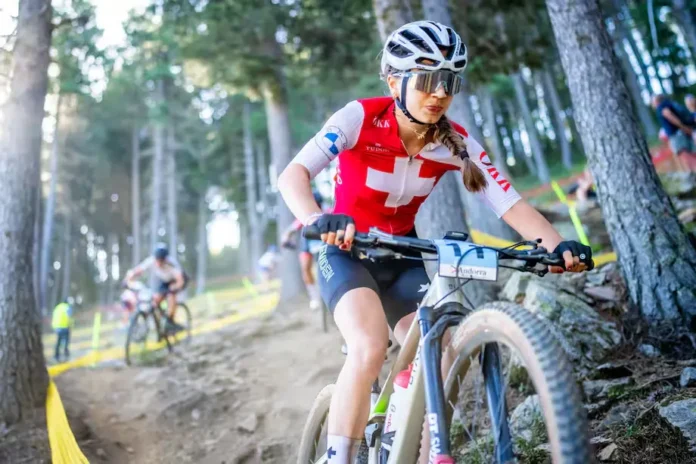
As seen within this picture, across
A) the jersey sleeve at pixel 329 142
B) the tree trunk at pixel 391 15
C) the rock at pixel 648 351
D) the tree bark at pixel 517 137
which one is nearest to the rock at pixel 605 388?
the rock at pixel 648 351

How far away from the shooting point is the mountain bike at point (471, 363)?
172 cm

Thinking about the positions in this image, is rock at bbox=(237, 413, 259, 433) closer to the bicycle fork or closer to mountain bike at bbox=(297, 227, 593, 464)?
mountain bike at bbox=(297, 227, 593, 464)

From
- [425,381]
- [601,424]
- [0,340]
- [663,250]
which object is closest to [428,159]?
[425,381]

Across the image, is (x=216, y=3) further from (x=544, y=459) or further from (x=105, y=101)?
(x=105, y=101)

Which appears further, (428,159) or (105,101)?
(105,101)

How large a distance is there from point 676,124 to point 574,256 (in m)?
9.22

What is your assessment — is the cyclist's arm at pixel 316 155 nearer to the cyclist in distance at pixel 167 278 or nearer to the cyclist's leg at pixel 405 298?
the cyclist's leg at pixel 405 298

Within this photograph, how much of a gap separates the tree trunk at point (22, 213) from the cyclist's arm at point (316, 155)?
4345 mm

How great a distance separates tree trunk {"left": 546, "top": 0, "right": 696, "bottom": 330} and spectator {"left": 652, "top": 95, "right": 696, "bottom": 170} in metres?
5.53

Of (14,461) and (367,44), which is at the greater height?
(367,44)

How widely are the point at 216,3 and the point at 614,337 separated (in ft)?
38.6

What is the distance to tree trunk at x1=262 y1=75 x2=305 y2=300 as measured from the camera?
45.7 feet

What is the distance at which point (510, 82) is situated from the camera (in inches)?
1325

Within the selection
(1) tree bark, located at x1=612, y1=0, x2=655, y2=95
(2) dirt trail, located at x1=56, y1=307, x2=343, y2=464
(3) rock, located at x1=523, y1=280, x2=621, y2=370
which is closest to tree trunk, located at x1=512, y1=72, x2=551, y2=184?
(1) tree bark, located at x1=612, y1=0, x2=655, y2=95
